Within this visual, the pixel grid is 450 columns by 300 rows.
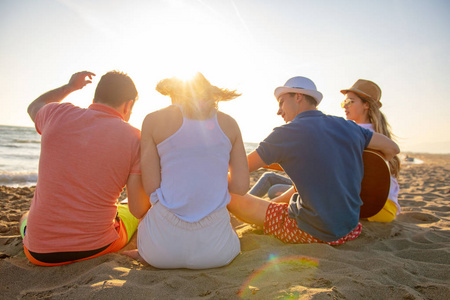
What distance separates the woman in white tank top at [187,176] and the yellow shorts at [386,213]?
207 cm

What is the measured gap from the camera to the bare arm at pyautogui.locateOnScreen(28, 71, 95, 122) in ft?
7.48

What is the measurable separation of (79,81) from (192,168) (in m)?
1.43

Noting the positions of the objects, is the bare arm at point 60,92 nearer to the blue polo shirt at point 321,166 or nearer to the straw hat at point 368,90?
the blue polo shirt at point 321,166

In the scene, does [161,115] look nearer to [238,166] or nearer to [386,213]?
[238,166]

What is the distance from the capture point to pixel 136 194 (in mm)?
2164

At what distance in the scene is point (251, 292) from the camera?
1623mm

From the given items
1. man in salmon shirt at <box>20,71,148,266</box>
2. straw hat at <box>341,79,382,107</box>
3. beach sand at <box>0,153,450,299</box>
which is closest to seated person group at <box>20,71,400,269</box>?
man in salmon shirt at <box>20,71,148,266</box>

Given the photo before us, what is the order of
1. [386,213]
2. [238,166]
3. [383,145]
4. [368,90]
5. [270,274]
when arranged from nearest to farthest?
[270,274] < [238,166] < [383,145] < [386,213] < [368,90]

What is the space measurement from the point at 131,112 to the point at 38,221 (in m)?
1.05

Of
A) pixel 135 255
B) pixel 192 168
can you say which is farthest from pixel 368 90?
pixel 135 255

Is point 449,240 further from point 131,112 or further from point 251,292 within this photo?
point 131,112

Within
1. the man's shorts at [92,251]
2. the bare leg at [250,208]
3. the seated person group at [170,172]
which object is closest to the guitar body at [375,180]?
the seated person group at [170,172]

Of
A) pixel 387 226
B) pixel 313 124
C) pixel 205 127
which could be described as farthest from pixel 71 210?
pixel 387 226

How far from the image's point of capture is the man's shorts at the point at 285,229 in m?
2.49
